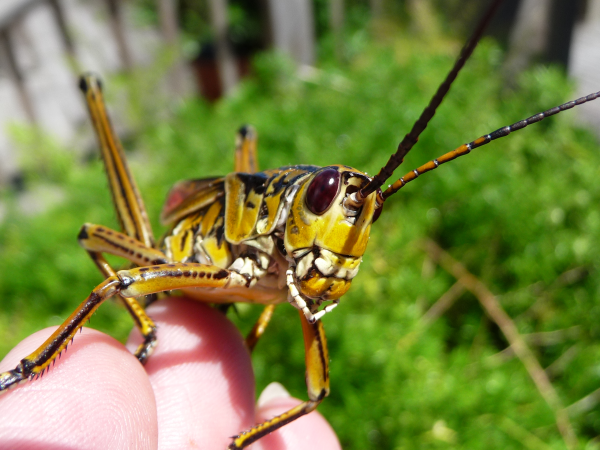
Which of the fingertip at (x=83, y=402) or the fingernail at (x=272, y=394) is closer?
the fingertip at (x=83, y=402)

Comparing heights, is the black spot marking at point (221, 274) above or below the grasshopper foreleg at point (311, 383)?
above

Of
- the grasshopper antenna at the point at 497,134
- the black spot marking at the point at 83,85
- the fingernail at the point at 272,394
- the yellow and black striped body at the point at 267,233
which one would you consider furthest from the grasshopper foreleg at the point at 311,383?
the black spot marking at the point at 83,85

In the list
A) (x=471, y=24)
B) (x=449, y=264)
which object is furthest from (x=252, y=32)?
(x=449, y=264)

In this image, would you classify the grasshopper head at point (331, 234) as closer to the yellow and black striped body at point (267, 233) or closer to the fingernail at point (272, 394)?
the yellow and black striped body at point (267, 233)

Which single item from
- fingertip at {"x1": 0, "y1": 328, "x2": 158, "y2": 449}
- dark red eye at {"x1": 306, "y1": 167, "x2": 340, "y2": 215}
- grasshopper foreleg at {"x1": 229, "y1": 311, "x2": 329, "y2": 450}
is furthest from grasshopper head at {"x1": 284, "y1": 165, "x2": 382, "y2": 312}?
fingertip at {"x1": 0, "y1": 328, "x2": 158, "y2": 449}

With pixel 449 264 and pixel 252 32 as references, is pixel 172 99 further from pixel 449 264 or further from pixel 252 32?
pixel 449 264

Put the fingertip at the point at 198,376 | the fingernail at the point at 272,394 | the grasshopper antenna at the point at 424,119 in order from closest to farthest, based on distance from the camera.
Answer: the grasshopper antenna at the point at 424,119, the fingertip at the point at 198,376, the fingernail at the point at 272,394

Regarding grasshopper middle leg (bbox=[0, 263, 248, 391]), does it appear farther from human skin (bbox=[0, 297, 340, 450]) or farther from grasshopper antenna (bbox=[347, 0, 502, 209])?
grasshopper antenna (bbox=[347, 0, 502, 209])
